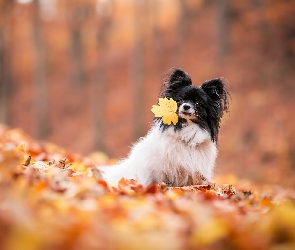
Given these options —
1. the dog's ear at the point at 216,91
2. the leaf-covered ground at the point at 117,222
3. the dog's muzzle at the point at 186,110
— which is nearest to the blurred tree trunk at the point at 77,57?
the dog's ear at the point at 216,91

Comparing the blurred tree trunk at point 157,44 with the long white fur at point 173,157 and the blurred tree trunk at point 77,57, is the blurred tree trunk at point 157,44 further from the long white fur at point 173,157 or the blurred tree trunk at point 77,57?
the long white fur at point 173,157

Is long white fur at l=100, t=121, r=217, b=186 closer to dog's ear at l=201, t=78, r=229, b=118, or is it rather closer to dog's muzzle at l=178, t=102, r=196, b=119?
dog's muzzle at l=178, t=102, r=196, b=119

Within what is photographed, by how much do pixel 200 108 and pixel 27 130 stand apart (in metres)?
18.1

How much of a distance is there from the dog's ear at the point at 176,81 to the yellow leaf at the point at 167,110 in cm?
24

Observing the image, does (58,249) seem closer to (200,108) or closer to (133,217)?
(133,217)

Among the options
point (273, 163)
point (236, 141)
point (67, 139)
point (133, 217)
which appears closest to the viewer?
point (133, 217)

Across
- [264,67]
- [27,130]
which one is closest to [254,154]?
[264,67]

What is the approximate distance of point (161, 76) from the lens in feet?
55.4

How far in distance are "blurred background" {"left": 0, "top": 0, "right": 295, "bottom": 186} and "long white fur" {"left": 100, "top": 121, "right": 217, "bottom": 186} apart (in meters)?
6.47

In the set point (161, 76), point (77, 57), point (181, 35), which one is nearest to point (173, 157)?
point (161, 76)

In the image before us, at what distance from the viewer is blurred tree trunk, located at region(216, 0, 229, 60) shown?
709 inches

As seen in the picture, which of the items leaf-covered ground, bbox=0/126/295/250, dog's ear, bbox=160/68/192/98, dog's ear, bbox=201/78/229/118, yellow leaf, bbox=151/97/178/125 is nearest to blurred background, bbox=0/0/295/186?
dog's ear, bbox=201/78/229/118

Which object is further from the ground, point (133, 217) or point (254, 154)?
point (254, 154)

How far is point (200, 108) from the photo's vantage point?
4758mm
